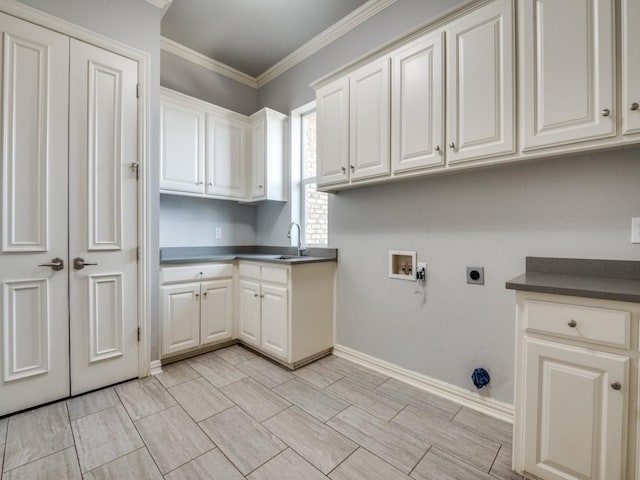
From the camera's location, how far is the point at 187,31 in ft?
8.87

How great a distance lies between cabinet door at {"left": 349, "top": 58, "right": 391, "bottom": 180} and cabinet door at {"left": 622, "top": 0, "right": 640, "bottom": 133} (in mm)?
1100

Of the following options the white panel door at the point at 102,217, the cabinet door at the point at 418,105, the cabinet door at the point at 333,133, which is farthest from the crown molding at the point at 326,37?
the white panel door at the point at 102,217

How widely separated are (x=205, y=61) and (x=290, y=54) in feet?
3.01

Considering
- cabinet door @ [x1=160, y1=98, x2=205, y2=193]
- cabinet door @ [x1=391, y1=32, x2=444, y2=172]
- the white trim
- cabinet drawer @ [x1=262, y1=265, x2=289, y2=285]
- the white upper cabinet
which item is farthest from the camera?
the white upper cabinet

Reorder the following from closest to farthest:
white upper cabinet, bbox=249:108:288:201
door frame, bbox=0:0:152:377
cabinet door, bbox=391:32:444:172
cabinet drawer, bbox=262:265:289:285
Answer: cabinet door, bbox=391:32:444:172, door frame, bbox=0:0:152:377, cabinet drawer, bbox=262:265:289:285, white upper cabinet, bbox=249:108:288:201

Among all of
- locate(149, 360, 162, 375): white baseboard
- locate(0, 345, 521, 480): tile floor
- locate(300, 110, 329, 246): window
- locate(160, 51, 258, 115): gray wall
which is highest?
locate(160, 51, 258, 115): gray wall

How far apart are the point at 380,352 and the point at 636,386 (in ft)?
4.92

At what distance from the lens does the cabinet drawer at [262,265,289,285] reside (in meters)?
2.36

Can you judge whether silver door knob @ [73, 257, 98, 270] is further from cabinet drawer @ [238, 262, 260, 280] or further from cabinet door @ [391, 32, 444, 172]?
cabinet door @ [391, 32, 444, 172]

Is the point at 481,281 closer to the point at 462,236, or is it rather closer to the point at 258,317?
the point at 462,236

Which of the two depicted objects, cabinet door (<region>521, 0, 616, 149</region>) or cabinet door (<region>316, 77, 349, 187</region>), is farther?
cabinet door (<region>316, 77, 349, 187</region>)

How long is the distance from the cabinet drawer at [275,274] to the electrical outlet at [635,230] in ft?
6.54

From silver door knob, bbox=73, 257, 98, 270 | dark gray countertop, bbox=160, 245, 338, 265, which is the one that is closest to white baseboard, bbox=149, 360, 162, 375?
dark gray countertop, bbox=160, 245, 338, 265

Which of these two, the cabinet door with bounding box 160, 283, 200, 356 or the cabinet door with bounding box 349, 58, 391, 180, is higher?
the cabinet door with bounding box 349, 58, 391, 180
